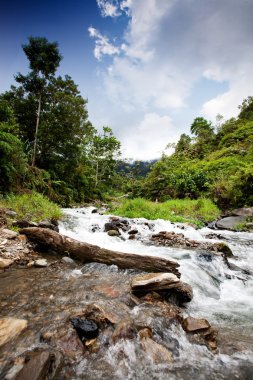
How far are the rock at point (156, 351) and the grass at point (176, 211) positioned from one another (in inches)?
364

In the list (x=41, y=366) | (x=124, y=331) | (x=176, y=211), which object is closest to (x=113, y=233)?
(x=124, y=331)

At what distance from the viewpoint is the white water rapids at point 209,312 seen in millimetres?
1963

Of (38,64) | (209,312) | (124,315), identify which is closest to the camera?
(124,315)

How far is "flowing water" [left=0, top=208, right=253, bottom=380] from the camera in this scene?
198cm

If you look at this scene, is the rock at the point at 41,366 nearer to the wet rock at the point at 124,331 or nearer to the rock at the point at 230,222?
the wet rock at the point at 124,331

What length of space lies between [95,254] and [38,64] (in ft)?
62.1

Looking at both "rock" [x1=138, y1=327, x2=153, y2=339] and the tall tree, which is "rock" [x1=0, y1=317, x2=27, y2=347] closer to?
"rock" [x1=138, y1=327, x2=153, y2=339]

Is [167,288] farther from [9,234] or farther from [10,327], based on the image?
[9,234]

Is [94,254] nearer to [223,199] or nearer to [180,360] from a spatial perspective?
[180,360]

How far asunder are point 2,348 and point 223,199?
46.6 feet

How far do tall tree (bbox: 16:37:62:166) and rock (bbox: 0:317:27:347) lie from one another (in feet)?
52.6

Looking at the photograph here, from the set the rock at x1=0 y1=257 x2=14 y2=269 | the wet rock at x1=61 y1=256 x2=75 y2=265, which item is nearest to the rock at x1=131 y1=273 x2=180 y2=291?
the wet rock at x1=61 y1=256 x2=75 y2=265

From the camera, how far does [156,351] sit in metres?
2.19

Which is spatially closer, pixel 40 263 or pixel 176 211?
pixel 40 263
